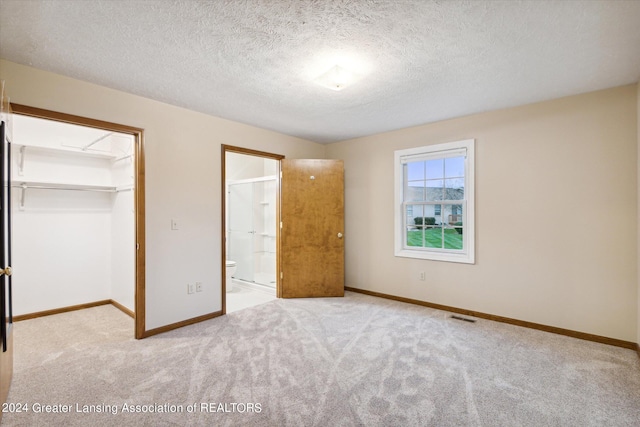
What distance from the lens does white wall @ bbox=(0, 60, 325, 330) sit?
285cm

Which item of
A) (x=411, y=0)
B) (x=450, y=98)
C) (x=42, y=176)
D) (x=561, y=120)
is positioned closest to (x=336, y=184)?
(x=450, y=98)

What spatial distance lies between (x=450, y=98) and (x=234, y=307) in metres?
3.57

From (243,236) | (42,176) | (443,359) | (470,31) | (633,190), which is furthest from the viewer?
(243,236)

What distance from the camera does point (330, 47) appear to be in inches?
84.9

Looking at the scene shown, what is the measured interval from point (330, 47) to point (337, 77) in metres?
0.31

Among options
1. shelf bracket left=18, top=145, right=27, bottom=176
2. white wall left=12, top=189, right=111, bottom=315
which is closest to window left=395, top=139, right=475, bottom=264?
white wall left=12, top=189, right=111, bottom=315

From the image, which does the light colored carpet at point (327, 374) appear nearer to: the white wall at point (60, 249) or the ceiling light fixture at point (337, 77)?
the white wall at point (60, 249)

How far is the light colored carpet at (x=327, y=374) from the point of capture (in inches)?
74.2

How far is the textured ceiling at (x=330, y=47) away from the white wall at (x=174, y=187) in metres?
0.16

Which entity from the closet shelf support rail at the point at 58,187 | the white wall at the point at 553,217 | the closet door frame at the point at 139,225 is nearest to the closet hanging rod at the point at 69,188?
the closet shelf support rail at the point at 58,187

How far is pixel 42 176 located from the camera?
12.4 ft

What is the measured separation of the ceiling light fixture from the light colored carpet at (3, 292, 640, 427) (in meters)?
2.29

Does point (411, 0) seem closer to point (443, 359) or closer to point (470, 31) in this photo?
point (470, 31)

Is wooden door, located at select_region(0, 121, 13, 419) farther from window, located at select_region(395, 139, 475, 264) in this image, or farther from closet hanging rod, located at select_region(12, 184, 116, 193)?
window, located at select_region(395, 139, 475, 264)
